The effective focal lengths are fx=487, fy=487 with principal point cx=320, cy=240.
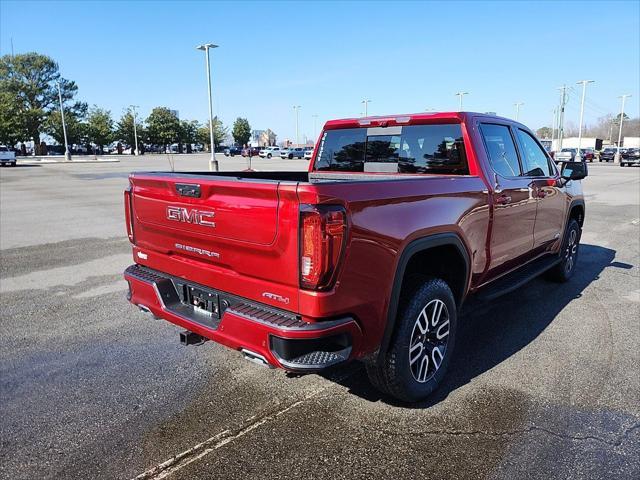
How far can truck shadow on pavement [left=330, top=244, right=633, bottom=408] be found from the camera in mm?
3578

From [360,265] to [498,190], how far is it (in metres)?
1.85

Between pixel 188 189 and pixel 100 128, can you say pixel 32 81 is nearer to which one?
pixel 100 128

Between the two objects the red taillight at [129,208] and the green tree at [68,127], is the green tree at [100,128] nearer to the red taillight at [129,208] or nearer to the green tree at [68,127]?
the green tree at [68,127]

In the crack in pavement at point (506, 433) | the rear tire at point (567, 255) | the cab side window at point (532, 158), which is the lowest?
the crack in pavement at point (506, 433)

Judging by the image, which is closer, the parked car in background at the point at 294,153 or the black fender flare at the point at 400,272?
the black fender flare at the point at 400,272

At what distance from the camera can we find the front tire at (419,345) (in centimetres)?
303

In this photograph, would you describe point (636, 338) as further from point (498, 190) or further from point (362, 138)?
point (362, 138)

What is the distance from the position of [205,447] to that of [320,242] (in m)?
1.41

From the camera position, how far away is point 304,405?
10.8 feet

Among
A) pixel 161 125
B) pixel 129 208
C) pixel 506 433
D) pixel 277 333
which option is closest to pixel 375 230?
pixel 277 333

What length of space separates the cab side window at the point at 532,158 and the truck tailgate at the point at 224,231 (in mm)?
2985

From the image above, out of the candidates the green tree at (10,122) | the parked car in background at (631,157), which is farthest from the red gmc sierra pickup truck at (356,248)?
the green tree at (10,122)

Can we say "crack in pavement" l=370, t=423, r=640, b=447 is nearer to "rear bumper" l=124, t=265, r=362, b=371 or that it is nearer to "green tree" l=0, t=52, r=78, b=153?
"rear bumper" l=124, t=265, r=362, b=371

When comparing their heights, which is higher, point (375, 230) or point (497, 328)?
point (375, 230)
